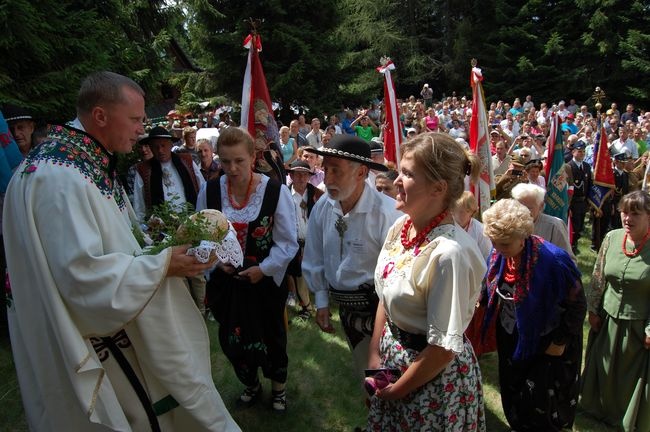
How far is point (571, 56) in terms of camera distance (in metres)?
31.9

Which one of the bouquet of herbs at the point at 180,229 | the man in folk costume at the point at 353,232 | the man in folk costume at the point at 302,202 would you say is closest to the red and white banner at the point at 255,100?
the man in folk costume at the point at 302,202

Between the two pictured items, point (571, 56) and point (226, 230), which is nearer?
point (226, 230)

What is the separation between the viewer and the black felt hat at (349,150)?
3.07 m

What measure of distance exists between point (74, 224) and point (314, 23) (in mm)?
18693

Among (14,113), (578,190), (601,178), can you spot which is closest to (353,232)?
(14,113)

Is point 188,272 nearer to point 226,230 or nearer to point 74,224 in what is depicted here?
point 226,230

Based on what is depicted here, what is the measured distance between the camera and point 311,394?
4312mm

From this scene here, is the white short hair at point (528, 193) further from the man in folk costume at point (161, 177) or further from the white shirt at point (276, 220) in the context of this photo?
the man in folk costume at point (161, 177)

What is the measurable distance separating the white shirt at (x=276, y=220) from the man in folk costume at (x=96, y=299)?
44.7 inches

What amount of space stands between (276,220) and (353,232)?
2.30 ft

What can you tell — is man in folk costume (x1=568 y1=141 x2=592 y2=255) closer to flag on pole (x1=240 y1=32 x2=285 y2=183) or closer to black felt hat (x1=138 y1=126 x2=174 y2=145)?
flag on pole (x1=240 y1=32 x2=285 y2=183)

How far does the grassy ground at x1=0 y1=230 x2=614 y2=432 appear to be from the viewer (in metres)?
3.84

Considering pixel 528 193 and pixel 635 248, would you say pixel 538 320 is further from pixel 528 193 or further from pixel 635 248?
pixel 528 193

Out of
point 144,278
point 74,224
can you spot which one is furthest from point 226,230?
point 74,224
